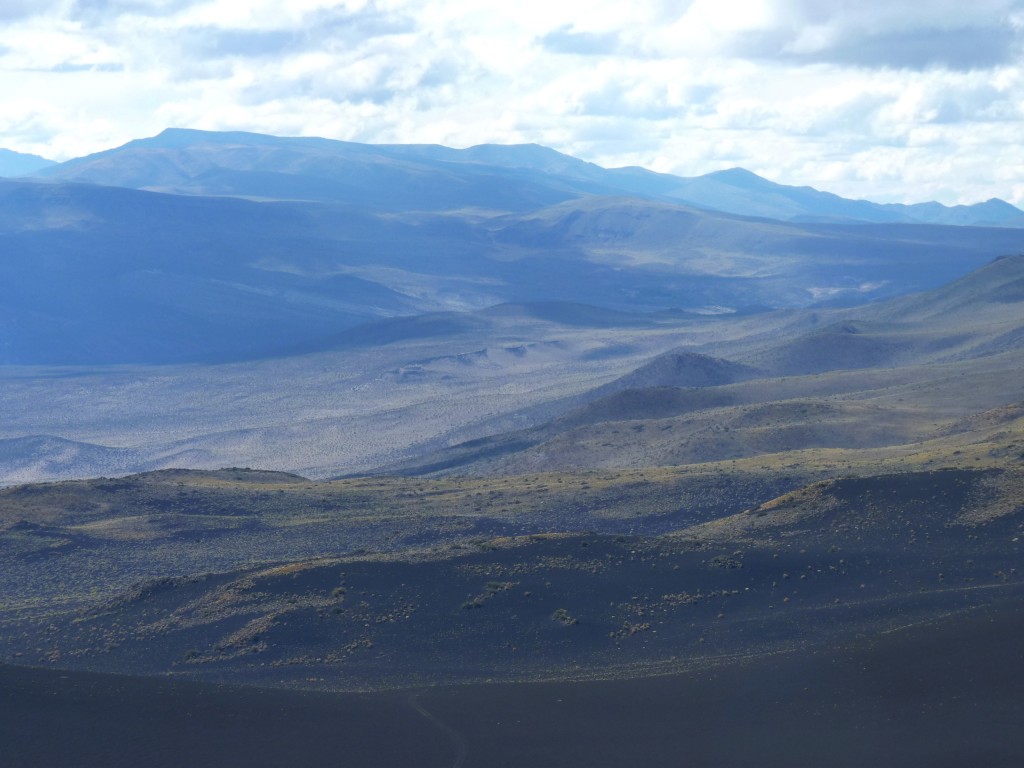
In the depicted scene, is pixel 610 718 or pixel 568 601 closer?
pixel 610 718

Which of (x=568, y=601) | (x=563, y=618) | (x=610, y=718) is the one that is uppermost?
(x=568, y=601)

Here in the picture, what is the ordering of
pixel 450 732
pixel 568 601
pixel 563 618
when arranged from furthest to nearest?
pixel 568 601
pixel 563 618
pixel 450 732

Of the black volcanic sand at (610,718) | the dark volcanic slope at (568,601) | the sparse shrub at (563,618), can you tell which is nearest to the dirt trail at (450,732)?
the black volcanic sand at (610,718)

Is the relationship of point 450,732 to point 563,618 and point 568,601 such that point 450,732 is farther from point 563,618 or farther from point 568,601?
point 568,601

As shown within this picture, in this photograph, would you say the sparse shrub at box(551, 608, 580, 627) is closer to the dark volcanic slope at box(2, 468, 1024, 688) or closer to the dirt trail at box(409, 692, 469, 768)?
the dark volcanic slope at box(2, 468, 1024, 688)

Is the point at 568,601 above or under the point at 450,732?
above

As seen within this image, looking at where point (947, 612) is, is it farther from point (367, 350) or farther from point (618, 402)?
point (367, 350)

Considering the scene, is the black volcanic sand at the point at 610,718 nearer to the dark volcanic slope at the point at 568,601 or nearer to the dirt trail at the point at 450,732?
the dirt trail at the point at 450,732

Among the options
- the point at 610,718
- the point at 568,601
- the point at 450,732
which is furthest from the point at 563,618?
the point at 450,732
